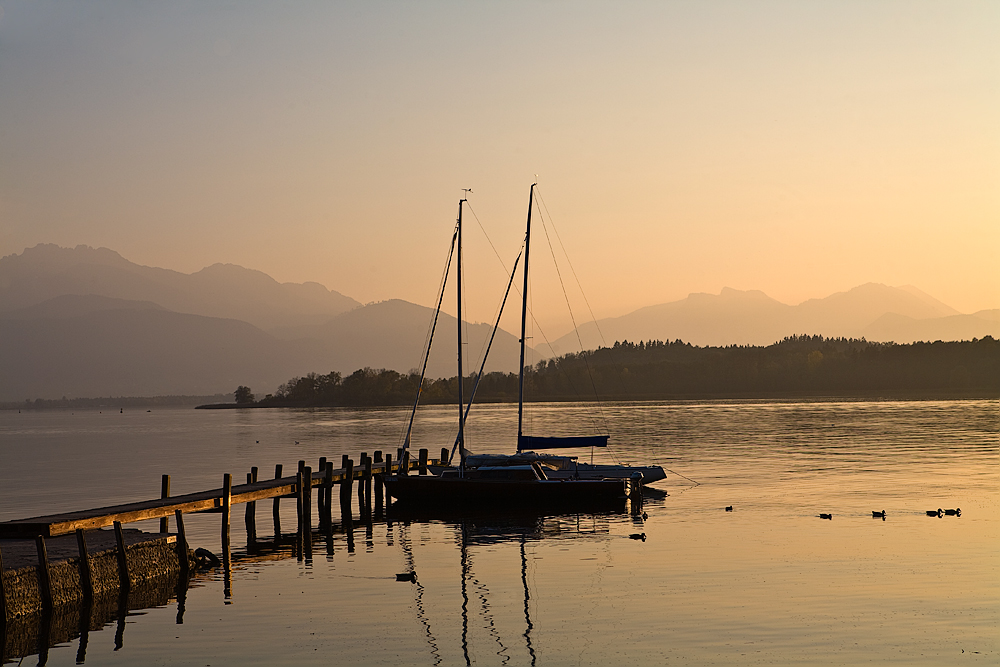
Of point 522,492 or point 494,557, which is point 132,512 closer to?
point 494,557

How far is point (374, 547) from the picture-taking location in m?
37.4

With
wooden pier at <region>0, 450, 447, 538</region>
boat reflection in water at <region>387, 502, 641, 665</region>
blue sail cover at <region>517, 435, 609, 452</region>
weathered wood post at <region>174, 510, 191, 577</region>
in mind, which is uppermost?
blue sail cover at <region>517, 435, 609, 452</region>

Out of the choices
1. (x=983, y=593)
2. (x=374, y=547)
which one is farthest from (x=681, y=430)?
(x=983, y=593)

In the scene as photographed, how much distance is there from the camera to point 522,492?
4719 cm

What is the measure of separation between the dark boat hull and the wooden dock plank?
6803 mm

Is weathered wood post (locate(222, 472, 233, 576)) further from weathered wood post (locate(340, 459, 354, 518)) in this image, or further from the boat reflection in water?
weathered wood post (locate(340, 459, 354, 518))

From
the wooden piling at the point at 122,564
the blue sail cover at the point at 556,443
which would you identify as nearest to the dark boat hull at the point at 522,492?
the blue sail cover at the point at 556,443

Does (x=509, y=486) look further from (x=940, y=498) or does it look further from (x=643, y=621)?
A: (x=643, y=621)

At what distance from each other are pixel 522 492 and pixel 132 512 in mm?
19442

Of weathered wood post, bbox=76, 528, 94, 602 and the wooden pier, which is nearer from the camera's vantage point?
weathered wood post, bbox=76, 528, 94, 602

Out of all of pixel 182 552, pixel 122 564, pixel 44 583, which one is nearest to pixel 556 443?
pixel 182 552

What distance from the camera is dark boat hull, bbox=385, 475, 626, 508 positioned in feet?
154

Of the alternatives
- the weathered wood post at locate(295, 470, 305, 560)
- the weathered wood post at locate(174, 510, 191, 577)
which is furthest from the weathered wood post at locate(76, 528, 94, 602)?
the weathered wood post at locate(295, 470, 305, 560)

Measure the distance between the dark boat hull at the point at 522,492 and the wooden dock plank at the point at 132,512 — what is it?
6803 mm
